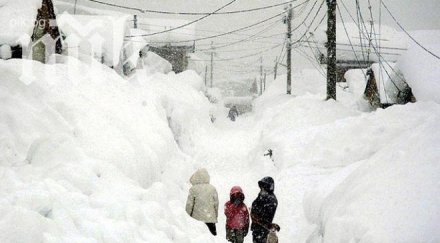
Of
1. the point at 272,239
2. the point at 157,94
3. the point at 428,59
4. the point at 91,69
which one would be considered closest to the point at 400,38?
the point at 428,59

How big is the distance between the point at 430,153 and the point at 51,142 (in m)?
5.21

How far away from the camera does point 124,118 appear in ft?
30.5

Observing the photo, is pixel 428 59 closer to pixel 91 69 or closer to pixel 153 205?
pixel 91 69

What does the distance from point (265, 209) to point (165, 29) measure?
35506 millimetres

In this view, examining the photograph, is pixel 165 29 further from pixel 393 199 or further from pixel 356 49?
pixel 393 199

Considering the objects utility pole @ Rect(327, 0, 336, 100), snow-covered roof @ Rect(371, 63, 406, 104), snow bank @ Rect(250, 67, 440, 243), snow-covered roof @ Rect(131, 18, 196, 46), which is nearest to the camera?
snow bank @ Rect(250, 67, 440, 243)

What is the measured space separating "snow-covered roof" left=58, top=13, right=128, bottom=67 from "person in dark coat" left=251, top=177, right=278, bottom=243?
10.9 meters

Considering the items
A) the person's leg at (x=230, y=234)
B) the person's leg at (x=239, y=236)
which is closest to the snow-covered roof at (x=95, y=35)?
the person's leg at (x=230, y=234)

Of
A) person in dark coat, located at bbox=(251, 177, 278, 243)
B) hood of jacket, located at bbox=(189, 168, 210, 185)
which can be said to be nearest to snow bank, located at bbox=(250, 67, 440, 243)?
person in dark coat, located at bbox=(251, 177, 278, 243)

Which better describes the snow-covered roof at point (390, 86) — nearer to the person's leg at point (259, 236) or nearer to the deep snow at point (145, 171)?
the deep snow at point (145, 171)

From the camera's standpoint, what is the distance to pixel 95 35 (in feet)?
50.9

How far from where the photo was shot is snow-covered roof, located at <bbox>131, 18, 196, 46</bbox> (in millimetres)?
33506

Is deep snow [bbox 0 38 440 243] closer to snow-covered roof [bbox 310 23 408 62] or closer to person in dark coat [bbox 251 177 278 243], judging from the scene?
person in dark coat [bbox 251 177 278 243]

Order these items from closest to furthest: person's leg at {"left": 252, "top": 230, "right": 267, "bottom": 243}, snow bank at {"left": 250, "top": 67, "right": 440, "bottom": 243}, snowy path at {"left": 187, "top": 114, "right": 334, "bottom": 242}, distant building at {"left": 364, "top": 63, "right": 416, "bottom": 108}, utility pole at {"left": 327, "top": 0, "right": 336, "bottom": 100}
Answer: snow bank at {"left": 250, "top": 67, "right": 440, "bottom": 243} < person's leg at {"left": 252, "top": 230, "right": 267, "bottom": 243} < snowy path at {"left": 187, "top": 114, "right": 334, "bottom": 242} < utility pole at {"left": 327, "top": 0, "right": 336, "bottom": 100} < distant building at {"left": 364, "top": 63, "right": 416, "bottom": 108}
